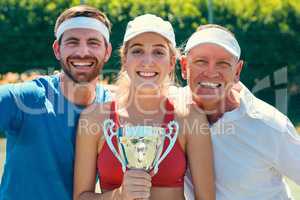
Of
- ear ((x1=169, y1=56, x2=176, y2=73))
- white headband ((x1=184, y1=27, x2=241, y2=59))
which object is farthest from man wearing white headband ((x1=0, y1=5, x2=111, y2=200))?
white headband ((x1=184, y1=27, x2=241, y2=59))

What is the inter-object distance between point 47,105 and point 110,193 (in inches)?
23.6

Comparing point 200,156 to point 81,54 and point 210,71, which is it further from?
point 81,54

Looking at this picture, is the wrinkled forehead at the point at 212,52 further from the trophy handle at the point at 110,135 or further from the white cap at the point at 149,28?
the trophy handle at the point at 110,135

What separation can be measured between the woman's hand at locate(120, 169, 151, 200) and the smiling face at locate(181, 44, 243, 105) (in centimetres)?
60

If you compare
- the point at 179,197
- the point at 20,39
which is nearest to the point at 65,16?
the point at 179,197

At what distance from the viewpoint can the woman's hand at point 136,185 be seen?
299 cm

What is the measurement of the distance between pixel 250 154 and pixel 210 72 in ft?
1.54

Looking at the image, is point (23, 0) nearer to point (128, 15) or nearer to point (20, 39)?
point (20, 39)

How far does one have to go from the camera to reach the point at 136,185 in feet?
9.81

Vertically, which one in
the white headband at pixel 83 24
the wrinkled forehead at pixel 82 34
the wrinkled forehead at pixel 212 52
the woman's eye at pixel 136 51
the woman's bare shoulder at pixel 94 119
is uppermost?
the white headband at pixel 83 24

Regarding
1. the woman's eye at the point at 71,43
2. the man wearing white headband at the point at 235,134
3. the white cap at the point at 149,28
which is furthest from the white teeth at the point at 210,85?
the woman's eye at the point at 71,43

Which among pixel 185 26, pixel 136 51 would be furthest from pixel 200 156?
pixel 185 26

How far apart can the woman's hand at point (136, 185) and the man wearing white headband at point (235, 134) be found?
0.41 metres

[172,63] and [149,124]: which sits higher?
[172,63]
